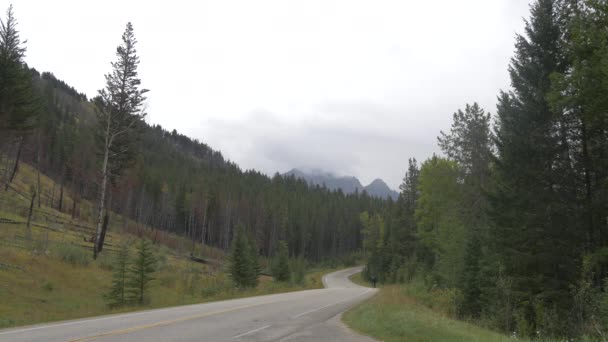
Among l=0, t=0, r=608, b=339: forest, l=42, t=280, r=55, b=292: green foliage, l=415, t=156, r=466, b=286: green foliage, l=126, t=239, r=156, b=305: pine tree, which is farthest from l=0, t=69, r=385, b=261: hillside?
l=126, t=239, r=156, b=305: pine tree

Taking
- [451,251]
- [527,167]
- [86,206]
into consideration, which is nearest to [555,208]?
[527,167]

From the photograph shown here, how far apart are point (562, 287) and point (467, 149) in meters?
22.9

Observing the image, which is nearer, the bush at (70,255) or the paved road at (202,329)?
the paved road at (202,329)

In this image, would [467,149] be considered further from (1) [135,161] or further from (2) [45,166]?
(2) [45,166]

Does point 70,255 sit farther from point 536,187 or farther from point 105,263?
point 536,187

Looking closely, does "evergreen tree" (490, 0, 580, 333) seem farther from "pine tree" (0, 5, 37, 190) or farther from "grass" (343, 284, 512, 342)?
"pine tree" (0, 5, 37, 190)

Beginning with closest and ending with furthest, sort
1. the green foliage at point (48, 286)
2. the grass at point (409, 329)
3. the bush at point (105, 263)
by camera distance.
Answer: the grass at point (409, 329) → the green foliage at point (48, 286) → the bush at point (105, 263)

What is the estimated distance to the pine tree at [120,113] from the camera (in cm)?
2998

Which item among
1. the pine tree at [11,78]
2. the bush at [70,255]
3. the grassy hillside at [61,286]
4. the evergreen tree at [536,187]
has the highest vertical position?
the pine tree at [11,78]

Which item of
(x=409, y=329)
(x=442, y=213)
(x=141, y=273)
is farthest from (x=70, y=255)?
(x=442, y=213)

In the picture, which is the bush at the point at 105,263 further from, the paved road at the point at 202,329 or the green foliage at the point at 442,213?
the green foliage at the point at 442,213

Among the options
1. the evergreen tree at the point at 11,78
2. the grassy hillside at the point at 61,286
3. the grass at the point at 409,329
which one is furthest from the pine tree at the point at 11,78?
the grass at the point at 409,329

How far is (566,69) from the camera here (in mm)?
19141

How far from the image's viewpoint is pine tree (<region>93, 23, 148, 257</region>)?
30.0 m
